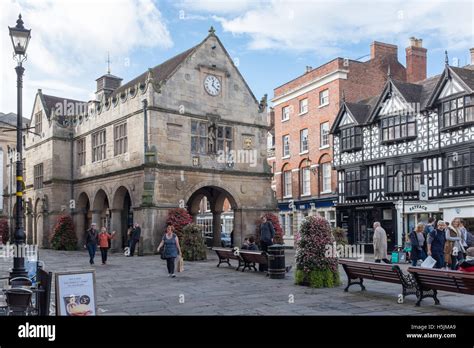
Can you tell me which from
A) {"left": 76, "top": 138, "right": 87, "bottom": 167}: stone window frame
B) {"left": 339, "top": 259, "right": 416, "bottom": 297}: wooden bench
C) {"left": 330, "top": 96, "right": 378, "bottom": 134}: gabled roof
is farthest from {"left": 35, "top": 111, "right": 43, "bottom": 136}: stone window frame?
{"left": 339, "top": 259, "right": 416, "bottom": 297}: wooden bench

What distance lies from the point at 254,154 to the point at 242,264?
12.2 m

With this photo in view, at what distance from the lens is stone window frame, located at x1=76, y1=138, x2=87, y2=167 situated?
1310 inches

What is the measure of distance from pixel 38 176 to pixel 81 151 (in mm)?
5554

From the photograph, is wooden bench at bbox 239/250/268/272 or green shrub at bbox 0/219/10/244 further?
green shrub at bbox 0/219/10/244

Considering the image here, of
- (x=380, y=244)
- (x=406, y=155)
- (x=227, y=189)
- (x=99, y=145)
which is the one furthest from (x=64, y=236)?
(x=380, y=244)

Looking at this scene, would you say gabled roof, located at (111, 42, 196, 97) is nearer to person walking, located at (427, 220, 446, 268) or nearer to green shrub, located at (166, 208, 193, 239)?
green shrub, located at (166, 208, 193, 239)

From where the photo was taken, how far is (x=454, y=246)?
1650cm

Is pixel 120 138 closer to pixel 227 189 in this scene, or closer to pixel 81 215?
pixel 227 189

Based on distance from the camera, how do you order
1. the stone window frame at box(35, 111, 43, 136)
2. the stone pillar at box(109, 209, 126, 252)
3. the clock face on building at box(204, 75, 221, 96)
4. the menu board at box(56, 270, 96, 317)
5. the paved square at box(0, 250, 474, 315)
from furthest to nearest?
the stone window frame at box(35, 111, 43, 136) → the stone pillar at box(109, 209, 126, 252) → the clock face on building at box(204, 75, 221, 96) → the paved square at box(0, 250, 474, 315) → the menu board at box(56, 270, 96, 317)

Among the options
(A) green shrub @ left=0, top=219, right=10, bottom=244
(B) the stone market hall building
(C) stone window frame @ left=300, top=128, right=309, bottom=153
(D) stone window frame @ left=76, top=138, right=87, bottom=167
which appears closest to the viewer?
(B) the stone market hall building

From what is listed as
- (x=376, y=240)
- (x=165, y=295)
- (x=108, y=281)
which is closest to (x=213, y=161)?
(x=376, y=240)

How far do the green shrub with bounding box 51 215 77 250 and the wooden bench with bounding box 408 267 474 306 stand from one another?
2610cm

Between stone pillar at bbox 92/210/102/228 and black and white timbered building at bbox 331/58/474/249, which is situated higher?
black and white timbered building at bbox 331/58/474/249

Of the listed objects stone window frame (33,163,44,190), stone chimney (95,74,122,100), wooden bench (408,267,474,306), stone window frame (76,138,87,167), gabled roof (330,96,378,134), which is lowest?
wooden bench (408,267,474,306)
